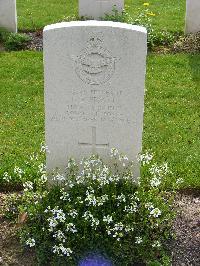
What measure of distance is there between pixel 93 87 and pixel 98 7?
6295 millimetres

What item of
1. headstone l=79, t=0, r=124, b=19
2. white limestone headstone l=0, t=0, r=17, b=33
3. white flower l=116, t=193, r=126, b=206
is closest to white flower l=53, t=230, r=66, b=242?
white flower l=116, t=193, r=126, b=206

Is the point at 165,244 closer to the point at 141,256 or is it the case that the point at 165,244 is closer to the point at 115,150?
the point at 141,256

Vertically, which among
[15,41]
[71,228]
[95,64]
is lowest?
[71,228]

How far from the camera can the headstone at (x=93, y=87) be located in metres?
4.66

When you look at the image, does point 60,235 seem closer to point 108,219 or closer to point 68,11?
point 108,219

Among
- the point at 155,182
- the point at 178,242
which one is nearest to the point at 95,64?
the point at 155,182

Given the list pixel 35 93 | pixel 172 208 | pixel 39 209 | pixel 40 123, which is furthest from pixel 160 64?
pixel 39 209

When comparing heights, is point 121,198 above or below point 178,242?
above

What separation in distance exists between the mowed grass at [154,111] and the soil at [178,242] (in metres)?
0.49

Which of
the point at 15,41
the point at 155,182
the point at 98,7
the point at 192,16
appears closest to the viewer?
the point at 155,182

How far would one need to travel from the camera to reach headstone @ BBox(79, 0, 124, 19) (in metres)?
10.6

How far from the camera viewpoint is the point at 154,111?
7520mm

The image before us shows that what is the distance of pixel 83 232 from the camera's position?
15.3 feet

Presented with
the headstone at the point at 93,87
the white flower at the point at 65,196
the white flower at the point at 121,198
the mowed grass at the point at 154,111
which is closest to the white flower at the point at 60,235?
the white flower at the point at 65,196
